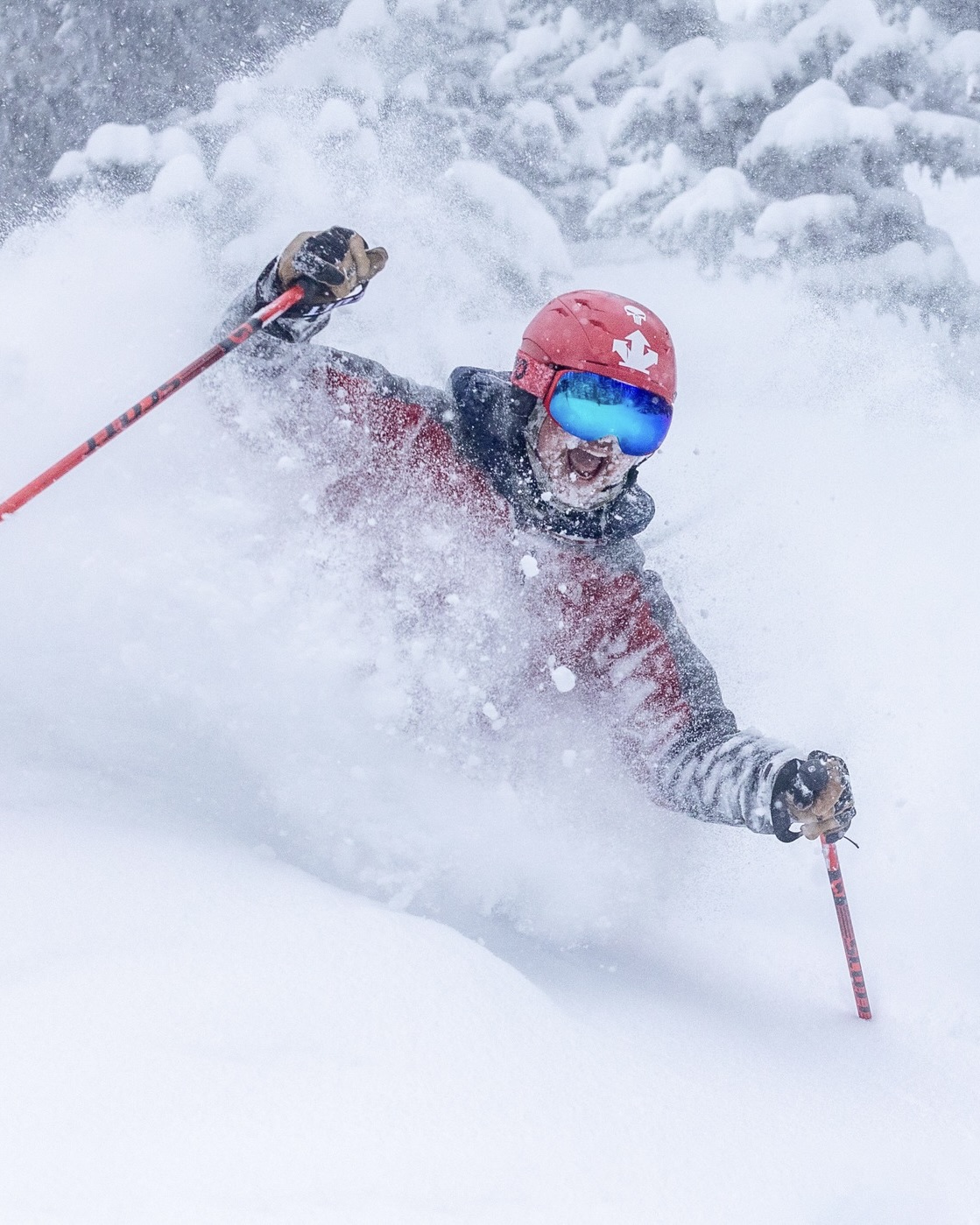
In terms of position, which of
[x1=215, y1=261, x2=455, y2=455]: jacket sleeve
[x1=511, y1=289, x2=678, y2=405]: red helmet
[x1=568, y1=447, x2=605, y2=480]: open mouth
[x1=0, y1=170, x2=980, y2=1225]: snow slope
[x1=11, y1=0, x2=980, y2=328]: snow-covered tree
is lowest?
[x1=0, y1=170, x2=980, y2=1225]: snow slope

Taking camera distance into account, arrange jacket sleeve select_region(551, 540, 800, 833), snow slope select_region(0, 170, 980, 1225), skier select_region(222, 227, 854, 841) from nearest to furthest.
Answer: snow slope select_region(0, 170, 980, 1225) < skier select_region(222, 227, 854, 841) < jacket sleeve select_region(551, 540, 800, 833)

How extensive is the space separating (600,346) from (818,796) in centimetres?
141

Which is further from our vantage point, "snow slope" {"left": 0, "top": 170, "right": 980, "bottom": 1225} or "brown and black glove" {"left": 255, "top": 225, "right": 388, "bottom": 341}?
"brown and black glove" {"left": 255, "top": 225, "right": 388, "bottom": 341}

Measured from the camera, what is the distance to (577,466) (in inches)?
108

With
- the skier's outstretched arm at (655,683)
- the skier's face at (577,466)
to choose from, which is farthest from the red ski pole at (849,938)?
the skier's face at (577,466)

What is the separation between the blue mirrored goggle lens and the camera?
2.63 meters

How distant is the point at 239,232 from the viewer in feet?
18.7

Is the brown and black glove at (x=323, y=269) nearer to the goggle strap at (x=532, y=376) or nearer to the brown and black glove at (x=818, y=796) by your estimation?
the goggle strap at (x=532, y=376)

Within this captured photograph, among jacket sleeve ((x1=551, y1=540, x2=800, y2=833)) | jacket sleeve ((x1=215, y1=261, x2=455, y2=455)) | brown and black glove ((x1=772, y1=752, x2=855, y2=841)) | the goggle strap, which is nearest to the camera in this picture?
brown and black glove ((x1=772, y1=752, x2=855, y2=841))

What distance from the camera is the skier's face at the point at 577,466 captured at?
2713 mm

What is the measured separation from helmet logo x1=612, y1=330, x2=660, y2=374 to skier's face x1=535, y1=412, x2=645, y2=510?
257 mm

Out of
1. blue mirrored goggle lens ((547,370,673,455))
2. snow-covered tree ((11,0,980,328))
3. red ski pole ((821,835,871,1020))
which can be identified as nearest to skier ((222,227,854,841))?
blue mirrored goggle lens ((547,370,673,455))

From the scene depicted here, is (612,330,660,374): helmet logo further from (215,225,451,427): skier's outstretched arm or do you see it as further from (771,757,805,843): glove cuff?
(771,757,805,843): glove cuff

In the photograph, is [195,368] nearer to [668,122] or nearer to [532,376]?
[532,376]
